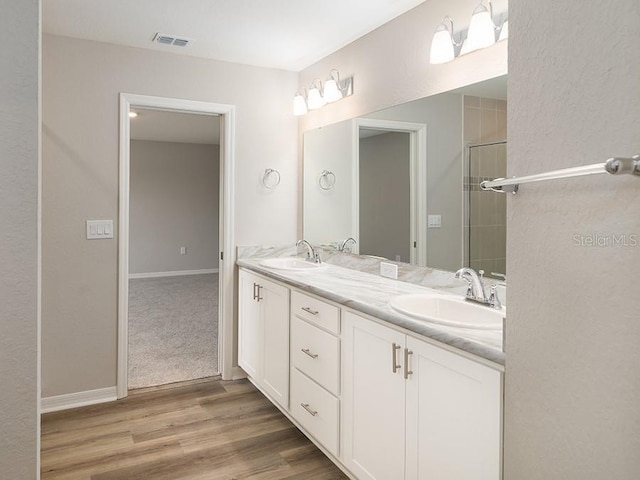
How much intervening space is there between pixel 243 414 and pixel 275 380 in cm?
33

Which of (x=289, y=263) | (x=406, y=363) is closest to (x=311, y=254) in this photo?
(x=289, y=263)

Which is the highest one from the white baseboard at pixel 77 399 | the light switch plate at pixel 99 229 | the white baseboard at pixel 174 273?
the light switch plate at pixel 99 229

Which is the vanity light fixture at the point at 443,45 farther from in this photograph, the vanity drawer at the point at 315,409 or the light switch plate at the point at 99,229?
the light switch plate at the point at 99,229

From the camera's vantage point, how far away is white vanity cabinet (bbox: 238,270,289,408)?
2.71 m

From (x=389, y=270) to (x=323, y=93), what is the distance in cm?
137

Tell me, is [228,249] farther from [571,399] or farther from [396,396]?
[571,399]

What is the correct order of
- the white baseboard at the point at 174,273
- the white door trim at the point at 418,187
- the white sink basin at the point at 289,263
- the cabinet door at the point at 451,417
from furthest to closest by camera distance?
the white baseboard at the point at 174,273
the white sink basin at the point at 289,263
the white door trim at the point at 418,187
the cabinet door at the point at 451,417

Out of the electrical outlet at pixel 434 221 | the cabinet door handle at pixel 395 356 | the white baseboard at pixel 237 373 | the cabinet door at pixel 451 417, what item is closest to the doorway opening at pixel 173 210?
the white baseboard at pixel 237 373

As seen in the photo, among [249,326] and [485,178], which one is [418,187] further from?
[249,326]

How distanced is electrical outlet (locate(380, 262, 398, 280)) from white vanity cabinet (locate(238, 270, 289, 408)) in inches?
22.6

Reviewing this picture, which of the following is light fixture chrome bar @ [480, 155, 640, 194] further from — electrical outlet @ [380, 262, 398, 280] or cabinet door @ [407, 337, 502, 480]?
electrical outlet @ [380, 262, 398, 280]

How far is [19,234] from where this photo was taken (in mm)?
1479

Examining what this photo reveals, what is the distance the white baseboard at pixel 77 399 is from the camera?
296 cm

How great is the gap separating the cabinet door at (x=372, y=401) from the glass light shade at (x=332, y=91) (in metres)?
1.63
